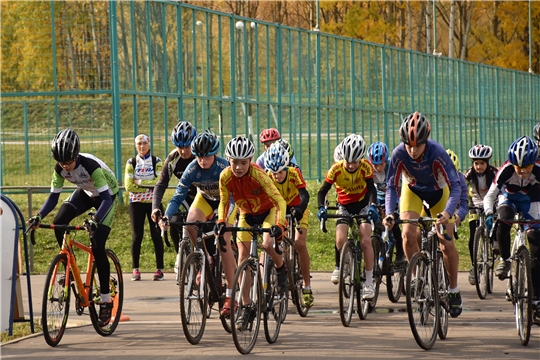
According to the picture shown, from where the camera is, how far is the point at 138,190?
49.0 feet

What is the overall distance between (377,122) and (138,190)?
24.0 metres

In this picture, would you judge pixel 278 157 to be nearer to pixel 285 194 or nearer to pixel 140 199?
pixel 285 194

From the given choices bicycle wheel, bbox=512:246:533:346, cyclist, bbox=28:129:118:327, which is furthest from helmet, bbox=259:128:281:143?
bicycle wheel, bbox=512:246:533:346

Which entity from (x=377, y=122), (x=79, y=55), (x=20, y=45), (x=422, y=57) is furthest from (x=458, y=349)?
(x=422, y=57)

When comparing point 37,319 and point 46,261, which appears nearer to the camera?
point 37,319

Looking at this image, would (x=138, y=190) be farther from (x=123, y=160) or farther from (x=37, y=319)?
(x=123, y=160)

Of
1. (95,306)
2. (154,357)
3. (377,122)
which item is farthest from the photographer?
(377,122)

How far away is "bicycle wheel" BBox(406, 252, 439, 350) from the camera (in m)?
8.86

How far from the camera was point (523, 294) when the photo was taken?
30.7 feet

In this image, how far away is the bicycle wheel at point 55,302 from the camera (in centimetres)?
912

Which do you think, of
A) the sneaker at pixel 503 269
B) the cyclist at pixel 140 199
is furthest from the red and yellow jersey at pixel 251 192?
the cyclist at pixel 140 199

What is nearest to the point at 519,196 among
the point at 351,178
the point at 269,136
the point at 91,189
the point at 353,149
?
the point at 353,149

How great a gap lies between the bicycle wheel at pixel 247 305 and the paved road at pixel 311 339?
119 mm

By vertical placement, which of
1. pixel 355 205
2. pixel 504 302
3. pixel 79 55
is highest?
pixel 79 55
